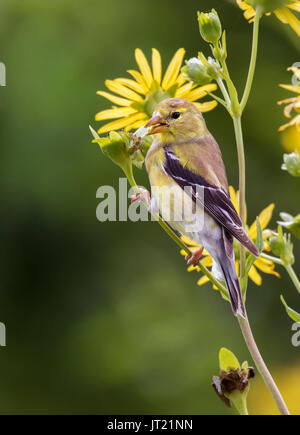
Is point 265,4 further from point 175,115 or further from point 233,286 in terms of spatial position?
point 233,286

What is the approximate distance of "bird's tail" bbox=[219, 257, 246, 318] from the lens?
1081 mm

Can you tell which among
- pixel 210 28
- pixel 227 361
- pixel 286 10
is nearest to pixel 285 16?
pixel 286 10

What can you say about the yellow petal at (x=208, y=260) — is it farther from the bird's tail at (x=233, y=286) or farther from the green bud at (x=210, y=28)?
the green bud at (x=210, y=28)

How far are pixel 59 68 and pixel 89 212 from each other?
2.19 ft

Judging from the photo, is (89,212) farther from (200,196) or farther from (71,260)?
(200,196)

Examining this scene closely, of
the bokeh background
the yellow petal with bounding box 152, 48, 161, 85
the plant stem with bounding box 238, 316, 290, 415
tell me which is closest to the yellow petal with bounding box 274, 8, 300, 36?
the yellow petal with bounding box 152, 48, 161, 85

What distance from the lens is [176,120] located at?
1520 mm

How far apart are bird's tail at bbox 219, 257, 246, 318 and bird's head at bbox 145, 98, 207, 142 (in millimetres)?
327

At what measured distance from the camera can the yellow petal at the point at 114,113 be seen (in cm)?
134

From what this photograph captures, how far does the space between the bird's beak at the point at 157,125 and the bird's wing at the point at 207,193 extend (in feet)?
0.26

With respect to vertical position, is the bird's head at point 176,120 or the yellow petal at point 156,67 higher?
the yellow petal at point 156,67

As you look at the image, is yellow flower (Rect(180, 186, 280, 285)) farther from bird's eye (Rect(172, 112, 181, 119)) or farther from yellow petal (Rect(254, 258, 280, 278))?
bird's eye (Rect(172, 112, 181, 119))

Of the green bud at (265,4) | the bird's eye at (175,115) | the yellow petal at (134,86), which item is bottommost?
the yellow petal at (134,86)

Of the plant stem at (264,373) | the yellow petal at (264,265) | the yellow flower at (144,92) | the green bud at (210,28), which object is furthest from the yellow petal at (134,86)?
the plant stem at (264,373)
